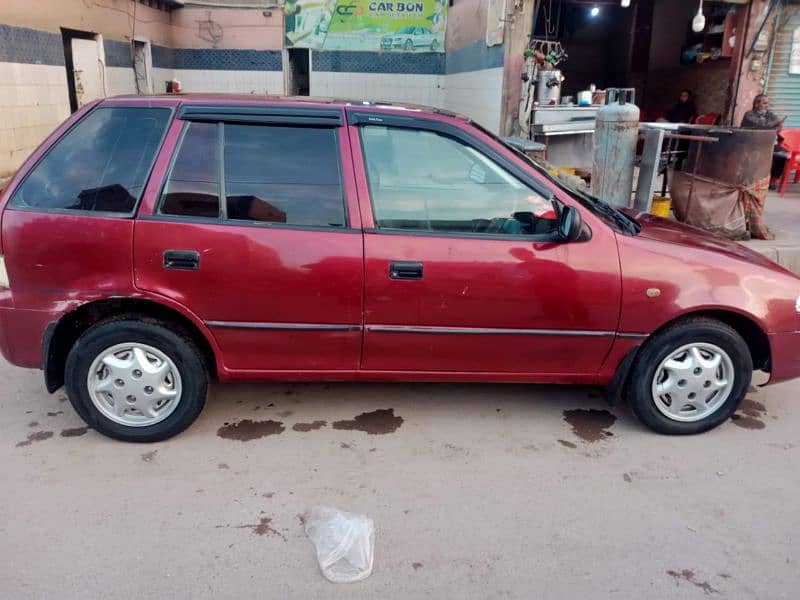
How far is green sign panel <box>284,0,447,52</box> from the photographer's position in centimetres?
1591

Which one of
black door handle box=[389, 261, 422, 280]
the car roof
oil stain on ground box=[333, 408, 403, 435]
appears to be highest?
the car roof

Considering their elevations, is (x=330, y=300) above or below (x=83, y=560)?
above

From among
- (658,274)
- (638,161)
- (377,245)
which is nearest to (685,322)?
(658,274)

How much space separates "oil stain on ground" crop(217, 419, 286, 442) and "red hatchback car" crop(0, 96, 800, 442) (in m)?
0.22

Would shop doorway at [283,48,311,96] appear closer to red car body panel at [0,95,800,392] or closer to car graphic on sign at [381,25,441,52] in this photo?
car graphic on sign at [381,25,441,52]

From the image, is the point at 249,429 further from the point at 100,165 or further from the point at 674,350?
the point at 674,350

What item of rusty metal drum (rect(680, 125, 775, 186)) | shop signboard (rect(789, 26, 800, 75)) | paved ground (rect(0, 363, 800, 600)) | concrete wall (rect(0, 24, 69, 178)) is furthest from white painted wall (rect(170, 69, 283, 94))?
paved ground (rect(0, 363, 800, 600))

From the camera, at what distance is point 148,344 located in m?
3.23

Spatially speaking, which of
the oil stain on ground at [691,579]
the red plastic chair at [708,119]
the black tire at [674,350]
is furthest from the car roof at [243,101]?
the red plastic chair at [708,119]

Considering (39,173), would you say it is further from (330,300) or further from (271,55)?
(271,55)

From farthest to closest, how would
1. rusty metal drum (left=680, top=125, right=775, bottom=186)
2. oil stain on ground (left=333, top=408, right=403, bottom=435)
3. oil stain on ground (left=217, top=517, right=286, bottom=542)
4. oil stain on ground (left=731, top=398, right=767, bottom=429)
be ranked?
rusty metal drum (left=680, top=125, right=775, bottom=186), oil stain on ground (left=731, top=398, right=767, bottom=429), oil stain on ground (left=333, top=408, right=403, bottom=435), oil stain on ground (left=217, top=517, right=286, bottom=542)

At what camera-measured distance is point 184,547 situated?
8.50 ft

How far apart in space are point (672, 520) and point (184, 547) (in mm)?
2074

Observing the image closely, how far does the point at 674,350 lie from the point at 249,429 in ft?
7.62
